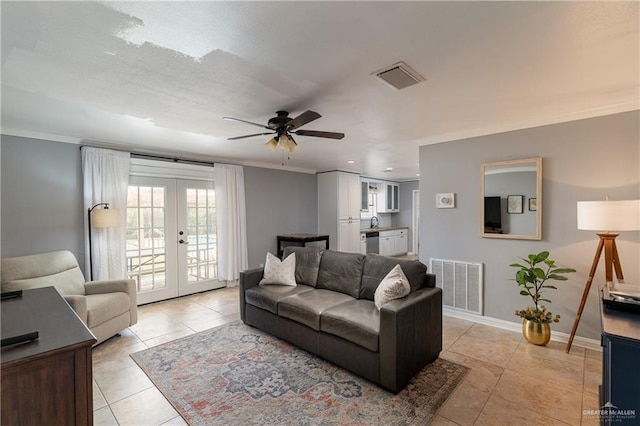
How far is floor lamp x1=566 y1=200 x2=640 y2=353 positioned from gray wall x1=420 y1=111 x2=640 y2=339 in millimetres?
270

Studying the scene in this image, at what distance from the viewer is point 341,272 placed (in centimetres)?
329

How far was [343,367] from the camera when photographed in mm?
2473

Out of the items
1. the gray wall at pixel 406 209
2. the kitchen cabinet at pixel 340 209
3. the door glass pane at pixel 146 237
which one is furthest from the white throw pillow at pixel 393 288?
the gray wall at pixel 406 209

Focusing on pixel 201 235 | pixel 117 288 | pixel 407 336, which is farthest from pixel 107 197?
pixel 407 336

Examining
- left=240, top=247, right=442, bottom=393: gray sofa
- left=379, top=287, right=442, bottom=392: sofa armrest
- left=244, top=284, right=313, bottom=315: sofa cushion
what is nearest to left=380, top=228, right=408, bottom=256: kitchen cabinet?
left=240, top=247, right=442, bottom=393: gray sofa

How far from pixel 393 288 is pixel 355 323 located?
1.52ft

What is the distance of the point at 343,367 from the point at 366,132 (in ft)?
8.43

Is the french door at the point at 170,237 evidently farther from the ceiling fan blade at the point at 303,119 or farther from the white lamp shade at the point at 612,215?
the white lamp shade at the point at 612,215

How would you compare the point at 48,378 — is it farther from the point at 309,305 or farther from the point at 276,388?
the point at 309,305

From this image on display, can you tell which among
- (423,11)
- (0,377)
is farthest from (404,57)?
(0,377)

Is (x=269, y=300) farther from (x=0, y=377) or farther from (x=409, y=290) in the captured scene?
(x=0, y=377)

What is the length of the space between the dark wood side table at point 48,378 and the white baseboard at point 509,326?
3.80 m

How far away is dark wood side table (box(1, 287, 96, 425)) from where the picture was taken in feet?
3.26

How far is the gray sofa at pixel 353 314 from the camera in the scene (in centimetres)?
218
